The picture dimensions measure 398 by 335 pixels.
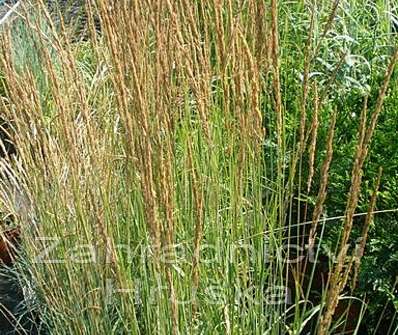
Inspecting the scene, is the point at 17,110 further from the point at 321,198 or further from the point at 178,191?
the point at 321,198

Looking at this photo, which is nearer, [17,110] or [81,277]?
[17,110]

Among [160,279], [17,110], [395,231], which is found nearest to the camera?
[160,279]

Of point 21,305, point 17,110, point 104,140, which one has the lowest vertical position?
point 21,305

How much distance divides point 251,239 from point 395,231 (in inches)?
25.6

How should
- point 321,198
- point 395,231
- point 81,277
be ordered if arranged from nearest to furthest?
point 321,198 < point 81,277 < point 395,231

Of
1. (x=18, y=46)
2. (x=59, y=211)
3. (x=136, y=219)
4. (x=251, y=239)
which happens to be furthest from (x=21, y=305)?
(x=18, y=46)

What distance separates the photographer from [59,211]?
7.06 feet

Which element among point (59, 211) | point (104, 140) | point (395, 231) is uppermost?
point (104, 140)

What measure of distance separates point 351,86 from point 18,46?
6.69ft

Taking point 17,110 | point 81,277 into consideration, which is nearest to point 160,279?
point 81,277

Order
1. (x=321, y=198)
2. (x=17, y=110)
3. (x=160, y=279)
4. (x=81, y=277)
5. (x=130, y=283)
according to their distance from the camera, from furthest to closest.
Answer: (x=81, y=277) < (x=17, y=110) < (x=130, y=283) < (x=160, y=279) < (x=321, y=198)

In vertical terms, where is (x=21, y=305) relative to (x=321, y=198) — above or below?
below

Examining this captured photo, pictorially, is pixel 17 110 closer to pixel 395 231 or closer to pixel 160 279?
pixel 160 279

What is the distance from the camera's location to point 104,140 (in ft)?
6.98
